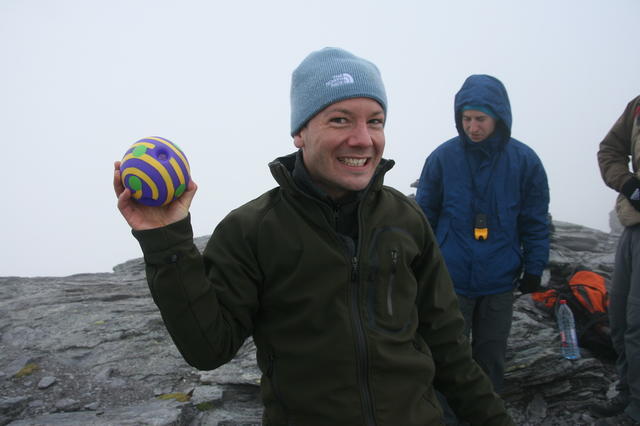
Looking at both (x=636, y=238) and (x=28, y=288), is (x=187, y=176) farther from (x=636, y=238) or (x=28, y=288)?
(x=28, y=288)

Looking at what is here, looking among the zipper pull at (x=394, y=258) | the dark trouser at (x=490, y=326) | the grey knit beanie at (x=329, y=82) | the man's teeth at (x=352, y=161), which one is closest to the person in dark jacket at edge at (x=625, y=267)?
the dark trouser at (x=490, y=326)

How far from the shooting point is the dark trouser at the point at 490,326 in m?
5.08

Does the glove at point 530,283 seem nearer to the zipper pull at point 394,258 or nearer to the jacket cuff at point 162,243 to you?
the zipper pull at point 394,258

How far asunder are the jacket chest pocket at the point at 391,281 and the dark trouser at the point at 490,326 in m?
2.59

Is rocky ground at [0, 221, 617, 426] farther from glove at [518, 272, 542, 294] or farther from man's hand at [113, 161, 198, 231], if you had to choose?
man's hand at [113, 161, 198, 231]

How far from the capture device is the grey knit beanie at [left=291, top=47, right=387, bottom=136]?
2.63 meters

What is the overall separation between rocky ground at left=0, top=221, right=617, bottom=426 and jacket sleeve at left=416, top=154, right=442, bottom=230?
268cm

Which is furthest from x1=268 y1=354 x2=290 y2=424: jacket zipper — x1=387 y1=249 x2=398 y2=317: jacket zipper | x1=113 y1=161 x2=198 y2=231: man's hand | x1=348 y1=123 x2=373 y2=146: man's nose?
x1=348 y1=123 x2=373 y2=146: man's nose

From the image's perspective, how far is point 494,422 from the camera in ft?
9.45

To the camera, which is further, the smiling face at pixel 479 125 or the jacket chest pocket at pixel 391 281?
the smiling face at pixel 479 125

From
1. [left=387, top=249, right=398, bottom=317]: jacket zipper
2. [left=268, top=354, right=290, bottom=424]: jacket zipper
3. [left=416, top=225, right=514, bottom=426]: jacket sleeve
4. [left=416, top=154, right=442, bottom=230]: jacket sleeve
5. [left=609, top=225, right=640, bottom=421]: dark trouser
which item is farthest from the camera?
[left=416, top=154, right=442, bottom=230]: jacket sleeve

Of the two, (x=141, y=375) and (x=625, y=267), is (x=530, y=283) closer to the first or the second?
(x=625, y=267)

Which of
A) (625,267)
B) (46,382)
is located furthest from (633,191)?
(46,382)

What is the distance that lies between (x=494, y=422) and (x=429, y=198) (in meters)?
3.06
